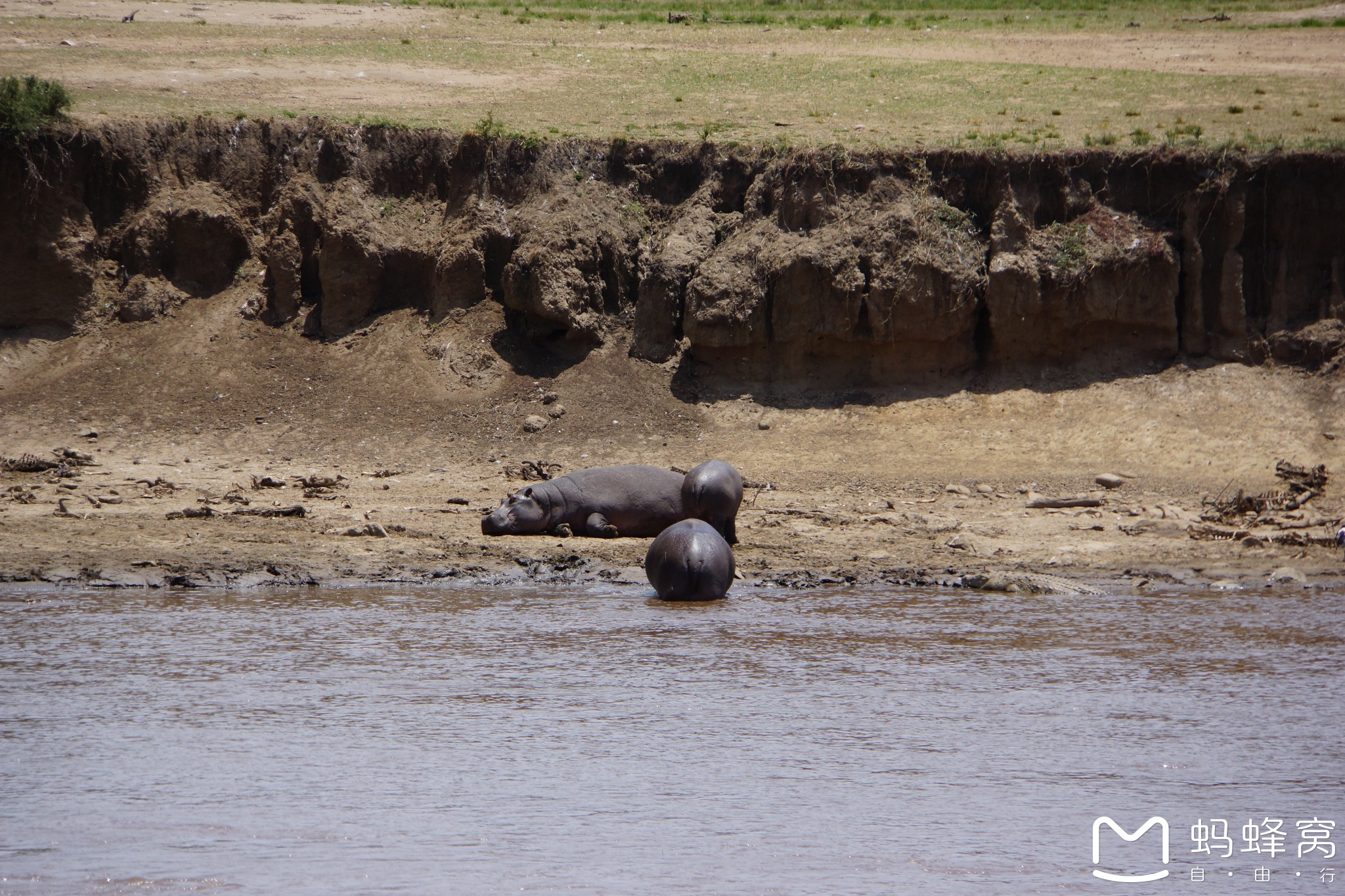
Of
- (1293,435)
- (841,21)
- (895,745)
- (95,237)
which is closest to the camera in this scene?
(895,745)

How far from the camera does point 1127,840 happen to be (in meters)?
5.60

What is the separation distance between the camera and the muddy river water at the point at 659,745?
17.4 feet

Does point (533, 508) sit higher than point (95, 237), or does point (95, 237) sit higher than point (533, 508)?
point (95, 237)

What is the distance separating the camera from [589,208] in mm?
18016

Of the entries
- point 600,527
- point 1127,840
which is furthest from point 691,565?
point 1127,840

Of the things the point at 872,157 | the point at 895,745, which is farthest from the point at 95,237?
the point at 895,745

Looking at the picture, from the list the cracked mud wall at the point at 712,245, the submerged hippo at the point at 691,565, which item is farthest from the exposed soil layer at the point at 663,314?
the submerged hippo at the point at 691,565

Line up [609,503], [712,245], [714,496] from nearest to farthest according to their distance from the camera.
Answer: [714,496]
[609,503]
[712,245]

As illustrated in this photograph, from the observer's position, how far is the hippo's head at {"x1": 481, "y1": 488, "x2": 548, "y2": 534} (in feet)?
40.5

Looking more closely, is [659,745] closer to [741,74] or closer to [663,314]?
[663,314]

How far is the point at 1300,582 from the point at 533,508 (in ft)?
23.0

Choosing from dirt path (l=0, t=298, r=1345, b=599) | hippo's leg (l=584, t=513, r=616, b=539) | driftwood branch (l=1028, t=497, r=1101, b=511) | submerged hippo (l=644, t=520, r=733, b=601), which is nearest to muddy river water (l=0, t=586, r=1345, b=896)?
submerged hippo (l=644, t=520, r=733, b=601)

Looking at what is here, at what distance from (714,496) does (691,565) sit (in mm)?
1995

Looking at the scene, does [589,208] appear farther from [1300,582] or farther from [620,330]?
[1300,582]
